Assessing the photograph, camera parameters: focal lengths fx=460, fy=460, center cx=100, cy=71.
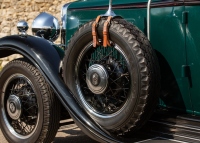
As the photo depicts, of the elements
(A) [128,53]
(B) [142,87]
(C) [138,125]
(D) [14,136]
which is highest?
(A) [128,53]

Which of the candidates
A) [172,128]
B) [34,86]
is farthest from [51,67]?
[172,128]

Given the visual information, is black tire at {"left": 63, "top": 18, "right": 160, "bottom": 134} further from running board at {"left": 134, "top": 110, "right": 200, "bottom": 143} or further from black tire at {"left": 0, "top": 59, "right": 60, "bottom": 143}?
black tire at {"left": 0, "top": 59, "right": 60, "bottom": 143}

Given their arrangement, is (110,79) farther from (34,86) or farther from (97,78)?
(34,86)

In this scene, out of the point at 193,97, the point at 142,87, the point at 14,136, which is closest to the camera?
the point at 142,87

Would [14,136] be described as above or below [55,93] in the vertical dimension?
below

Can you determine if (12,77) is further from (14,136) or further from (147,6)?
(147,6)

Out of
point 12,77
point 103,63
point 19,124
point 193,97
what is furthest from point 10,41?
point 193,97

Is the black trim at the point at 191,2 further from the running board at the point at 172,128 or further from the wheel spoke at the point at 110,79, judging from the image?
the running board at the point at 172,128

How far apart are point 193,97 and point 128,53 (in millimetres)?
566

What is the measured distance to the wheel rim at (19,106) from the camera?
389 cm

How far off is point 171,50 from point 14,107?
1.48 m

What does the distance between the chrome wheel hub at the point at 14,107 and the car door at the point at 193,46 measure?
1511 millimetres

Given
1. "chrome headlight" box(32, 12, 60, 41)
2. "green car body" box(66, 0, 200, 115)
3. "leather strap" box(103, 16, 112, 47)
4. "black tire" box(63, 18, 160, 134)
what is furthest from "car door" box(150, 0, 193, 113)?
"chrome headlight" box(32, 12, 60, 41)

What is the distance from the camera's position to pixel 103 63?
134 inches
